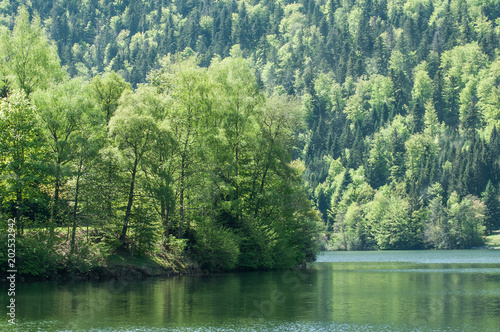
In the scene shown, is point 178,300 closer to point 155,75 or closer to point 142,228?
point 142,228

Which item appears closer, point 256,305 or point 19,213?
A: point 256,305

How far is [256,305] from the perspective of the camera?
3812 cm

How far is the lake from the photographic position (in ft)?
102

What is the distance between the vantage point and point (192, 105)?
6259 centimetres

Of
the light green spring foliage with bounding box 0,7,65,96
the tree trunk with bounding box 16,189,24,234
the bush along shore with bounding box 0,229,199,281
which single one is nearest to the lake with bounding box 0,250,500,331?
the bush along shore with bounding box 0,229,199,281

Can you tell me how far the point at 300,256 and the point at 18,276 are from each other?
34.9 m

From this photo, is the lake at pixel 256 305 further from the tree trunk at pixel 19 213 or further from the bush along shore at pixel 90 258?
the tree trunk at pixel 19 213

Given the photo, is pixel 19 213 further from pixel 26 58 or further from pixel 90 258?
pixel 26 58

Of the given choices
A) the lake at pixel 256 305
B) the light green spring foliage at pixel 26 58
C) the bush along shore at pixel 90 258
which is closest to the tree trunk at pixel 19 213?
the bush along shore at pixel 90 258

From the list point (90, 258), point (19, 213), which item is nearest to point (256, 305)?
point (90, 258)

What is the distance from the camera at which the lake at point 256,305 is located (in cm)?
3120

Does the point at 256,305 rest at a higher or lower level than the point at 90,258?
lower

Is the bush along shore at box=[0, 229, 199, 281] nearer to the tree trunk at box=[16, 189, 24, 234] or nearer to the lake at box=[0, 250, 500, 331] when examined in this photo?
the tree trunk at box=[16, 189, 24, 234]

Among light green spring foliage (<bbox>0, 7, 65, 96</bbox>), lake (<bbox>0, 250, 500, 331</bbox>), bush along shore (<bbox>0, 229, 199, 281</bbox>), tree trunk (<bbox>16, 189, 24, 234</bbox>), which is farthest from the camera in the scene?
light green spring foliage (<bbox>0, 7, 65, 96</bbox>)
